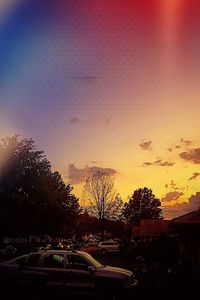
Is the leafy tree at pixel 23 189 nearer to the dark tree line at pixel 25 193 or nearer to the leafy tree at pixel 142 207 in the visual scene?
the dark tree line at pixel 25 193

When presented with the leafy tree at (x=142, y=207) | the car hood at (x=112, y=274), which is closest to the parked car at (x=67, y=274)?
the car hood at (x=112, y=274)

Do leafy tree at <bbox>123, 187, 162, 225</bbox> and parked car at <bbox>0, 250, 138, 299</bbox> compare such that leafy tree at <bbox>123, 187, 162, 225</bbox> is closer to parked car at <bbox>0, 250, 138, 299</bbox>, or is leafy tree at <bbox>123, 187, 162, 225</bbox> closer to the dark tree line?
the dark tree line

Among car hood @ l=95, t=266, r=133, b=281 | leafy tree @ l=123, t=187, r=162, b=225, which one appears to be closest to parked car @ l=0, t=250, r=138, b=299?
car hood @ l=95, t=266, r=133, b=281

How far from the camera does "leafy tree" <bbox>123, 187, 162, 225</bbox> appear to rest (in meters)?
120

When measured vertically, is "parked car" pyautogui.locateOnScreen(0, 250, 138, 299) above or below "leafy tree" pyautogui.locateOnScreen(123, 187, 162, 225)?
below

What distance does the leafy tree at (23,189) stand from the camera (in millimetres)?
41156

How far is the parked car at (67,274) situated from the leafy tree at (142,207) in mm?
105499

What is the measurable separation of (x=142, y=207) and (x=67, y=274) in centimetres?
10703

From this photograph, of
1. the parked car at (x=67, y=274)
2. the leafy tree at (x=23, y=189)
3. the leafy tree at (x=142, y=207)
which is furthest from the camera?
the leafy tree at (x=142, y=207)

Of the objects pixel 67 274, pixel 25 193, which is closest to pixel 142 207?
pixel 25 193

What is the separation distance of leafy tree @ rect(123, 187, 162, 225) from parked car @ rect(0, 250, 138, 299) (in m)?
105

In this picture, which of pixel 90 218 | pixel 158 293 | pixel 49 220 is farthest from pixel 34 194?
pixel 90 218

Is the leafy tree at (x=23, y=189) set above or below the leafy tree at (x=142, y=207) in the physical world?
below

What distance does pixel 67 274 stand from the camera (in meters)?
13.9
